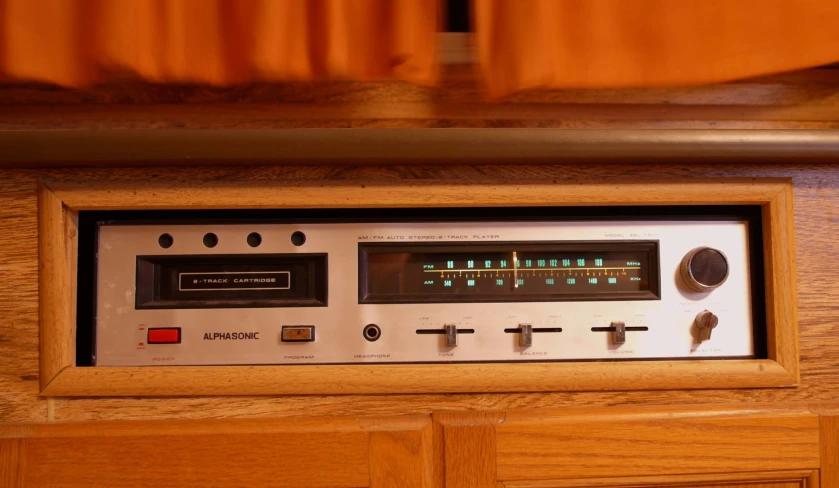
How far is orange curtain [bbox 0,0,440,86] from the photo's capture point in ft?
1.62

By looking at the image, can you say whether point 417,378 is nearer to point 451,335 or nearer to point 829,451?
point 451,335

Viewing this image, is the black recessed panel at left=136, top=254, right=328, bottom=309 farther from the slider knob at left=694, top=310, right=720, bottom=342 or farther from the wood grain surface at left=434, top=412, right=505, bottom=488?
the slider knob at left=694, top=310, right=720, bottom=342

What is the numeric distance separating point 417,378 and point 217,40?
1.27 ft

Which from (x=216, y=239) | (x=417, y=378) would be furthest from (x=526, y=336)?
(x=216, y=239)

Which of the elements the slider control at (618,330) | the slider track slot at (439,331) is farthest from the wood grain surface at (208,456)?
the slider control at (618,330)

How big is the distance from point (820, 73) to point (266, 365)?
653 mm

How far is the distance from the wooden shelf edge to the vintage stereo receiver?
0.06 ft

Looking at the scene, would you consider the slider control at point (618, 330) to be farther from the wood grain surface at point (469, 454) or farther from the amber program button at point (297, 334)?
the amber program button at point (297, 334)

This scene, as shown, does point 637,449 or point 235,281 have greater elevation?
point 235,281

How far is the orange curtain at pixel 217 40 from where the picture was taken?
0.49m

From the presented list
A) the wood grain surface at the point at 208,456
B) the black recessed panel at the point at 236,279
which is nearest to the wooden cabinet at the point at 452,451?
the wood grain surface at the point at 208,456

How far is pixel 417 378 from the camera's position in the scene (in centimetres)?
53

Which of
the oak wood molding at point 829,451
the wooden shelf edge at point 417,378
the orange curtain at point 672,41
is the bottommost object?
the oak wood molding at point 829,451

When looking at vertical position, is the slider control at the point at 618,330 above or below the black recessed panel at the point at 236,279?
below
